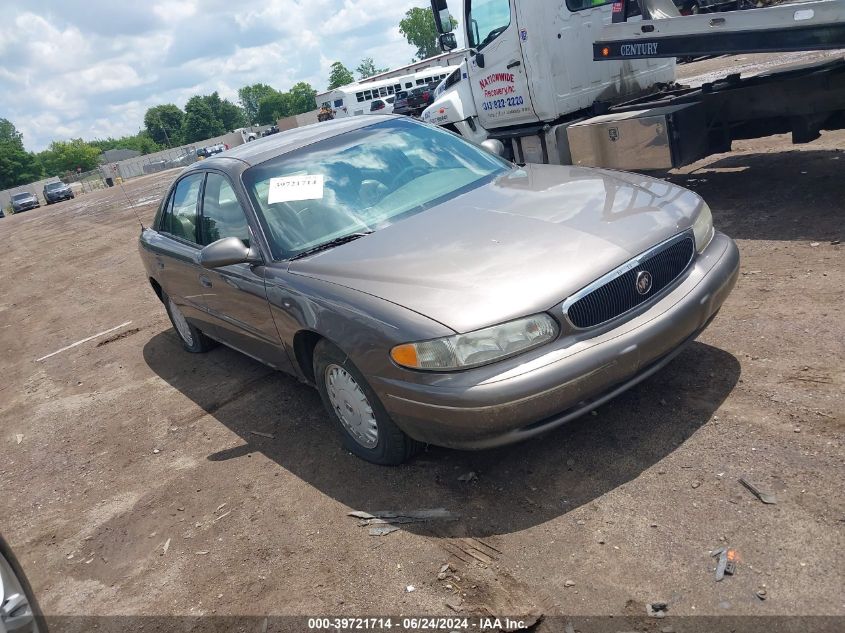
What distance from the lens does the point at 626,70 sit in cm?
882

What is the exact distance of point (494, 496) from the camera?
3318 mm

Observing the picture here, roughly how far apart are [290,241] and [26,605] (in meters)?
2.25

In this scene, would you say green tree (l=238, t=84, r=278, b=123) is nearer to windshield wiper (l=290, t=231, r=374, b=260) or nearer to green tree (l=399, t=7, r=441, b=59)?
green tree (l=399, t=7, r=441, b=59)

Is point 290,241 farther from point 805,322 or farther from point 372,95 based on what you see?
point 372,95

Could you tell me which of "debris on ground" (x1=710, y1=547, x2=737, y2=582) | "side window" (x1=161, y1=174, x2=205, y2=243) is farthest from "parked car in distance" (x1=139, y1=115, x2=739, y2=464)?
"debris on ground" (x1=710, y1=547, x2=737, y2=582)

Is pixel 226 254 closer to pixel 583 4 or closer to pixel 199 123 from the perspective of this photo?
pixel 583 4

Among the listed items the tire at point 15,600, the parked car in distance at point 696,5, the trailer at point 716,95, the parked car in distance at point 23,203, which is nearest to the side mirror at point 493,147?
the trailer at point 716,95

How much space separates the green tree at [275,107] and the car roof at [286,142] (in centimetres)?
14427

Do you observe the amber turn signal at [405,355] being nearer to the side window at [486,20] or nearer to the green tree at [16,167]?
the side window at [486,20]

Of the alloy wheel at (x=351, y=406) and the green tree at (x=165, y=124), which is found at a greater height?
the green tree at (x=165, y=124)

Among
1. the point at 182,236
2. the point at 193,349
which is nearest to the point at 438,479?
the point at 182,236

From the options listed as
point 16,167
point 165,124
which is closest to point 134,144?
point 165,124

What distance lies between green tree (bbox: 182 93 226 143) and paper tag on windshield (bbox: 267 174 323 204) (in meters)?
139

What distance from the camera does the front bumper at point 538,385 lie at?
2990 mm
